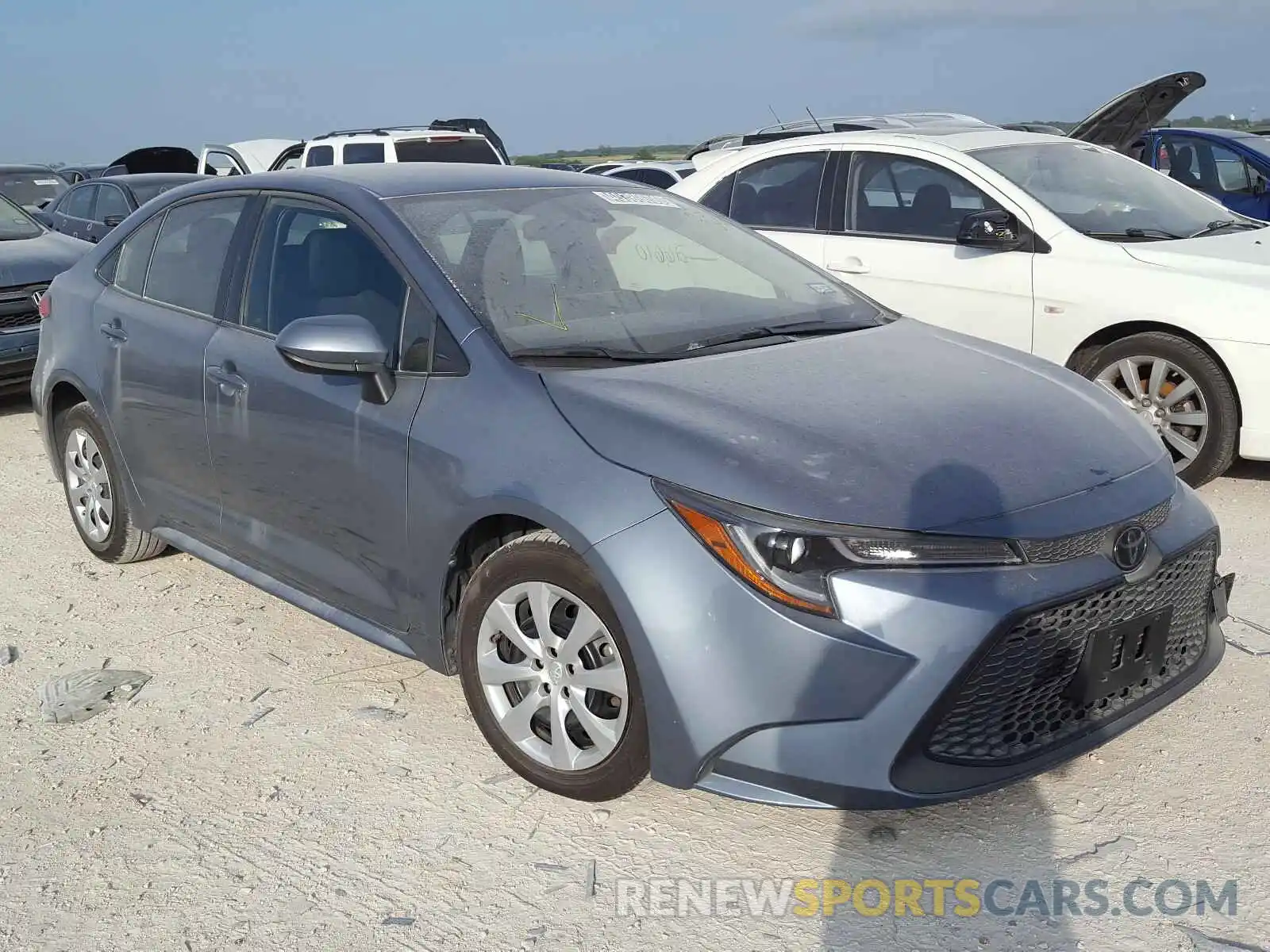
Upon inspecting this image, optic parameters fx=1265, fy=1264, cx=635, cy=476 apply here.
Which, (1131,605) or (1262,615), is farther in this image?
(1262,615)

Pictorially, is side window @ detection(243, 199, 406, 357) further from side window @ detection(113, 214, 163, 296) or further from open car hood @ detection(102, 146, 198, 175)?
open car hood @ detection(102, 146, 198, 175)

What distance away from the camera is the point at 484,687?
3.29 metres

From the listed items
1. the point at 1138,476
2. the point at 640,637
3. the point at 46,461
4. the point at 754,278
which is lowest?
the point at 46,461

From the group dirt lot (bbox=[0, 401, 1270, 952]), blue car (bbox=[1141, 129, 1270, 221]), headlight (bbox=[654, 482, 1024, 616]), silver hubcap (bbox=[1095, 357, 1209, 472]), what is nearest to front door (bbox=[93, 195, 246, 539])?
dirt lot (bbox=[0, 401, 1270, 952])

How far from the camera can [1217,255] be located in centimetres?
580

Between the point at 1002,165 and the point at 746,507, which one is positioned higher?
the point at 1002,165

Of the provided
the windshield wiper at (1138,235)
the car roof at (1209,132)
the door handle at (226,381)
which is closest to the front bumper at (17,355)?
the door handle at (226,381)

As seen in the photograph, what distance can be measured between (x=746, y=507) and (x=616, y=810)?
93 cm

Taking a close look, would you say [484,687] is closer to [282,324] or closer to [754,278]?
[282,324]

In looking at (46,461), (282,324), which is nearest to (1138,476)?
(282,324)

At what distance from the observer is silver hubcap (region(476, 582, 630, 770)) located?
298cm

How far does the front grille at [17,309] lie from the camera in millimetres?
8234

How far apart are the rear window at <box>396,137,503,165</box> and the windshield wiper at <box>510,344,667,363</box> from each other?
37.2 ft

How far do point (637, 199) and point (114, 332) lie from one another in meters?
1.98
